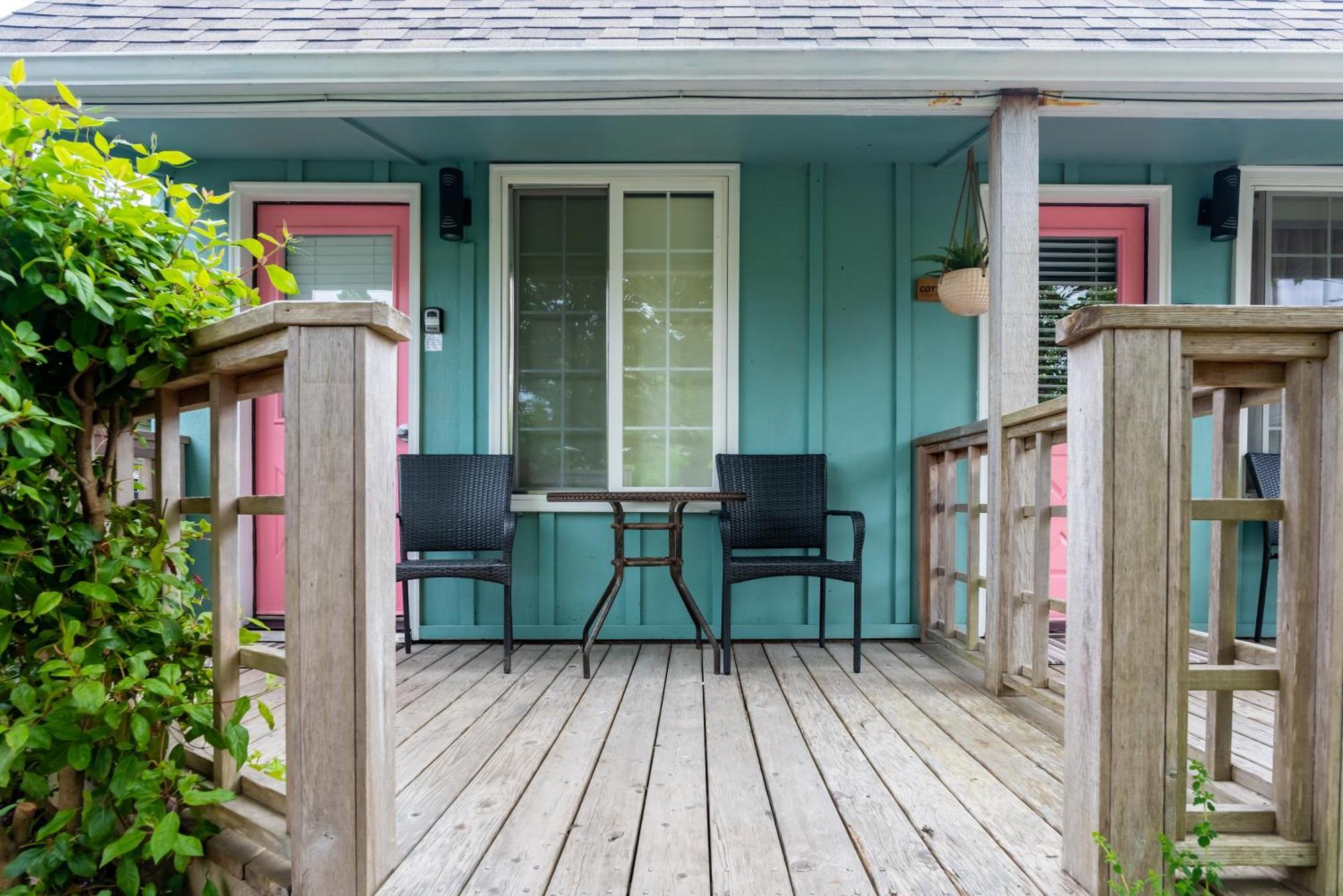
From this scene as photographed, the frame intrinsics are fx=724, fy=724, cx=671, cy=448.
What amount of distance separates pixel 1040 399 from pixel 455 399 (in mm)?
2550

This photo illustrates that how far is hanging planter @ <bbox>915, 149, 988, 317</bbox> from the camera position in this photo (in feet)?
8.96

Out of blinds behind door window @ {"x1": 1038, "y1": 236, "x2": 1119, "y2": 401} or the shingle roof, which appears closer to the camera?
the shingle roof

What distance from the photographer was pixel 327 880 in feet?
3.61

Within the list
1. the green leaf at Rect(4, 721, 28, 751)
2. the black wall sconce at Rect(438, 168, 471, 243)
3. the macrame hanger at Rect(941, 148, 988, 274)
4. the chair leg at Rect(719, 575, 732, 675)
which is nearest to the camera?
the green leaf at Rect(4, 721, 28, 751)

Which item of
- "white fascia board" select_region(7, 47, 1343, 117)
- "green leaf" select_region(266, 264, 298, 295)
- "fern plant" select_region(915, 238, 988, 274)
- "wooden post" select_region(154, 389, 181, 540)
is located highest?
"white fascia board" select_region(7, 47, 1343, 117)

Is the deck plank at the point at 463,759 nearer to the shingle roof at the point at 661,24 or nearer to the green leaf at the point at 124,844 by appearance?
the green leaf at the point at 124,844

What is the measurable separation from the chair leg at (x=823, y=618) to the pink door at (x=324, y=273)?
1.81 metres

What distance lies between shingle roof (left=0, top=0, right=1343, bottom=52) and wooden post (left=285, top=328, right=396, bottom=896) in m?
1.69

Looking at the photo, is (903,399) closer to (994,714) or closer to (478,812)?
(994,714)

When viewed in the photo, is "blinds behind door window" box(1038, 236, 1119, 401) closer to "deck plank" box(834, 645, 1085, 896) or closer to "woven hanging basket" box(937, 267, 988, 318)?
"woven hanging basket" box(937, 267, 988, 318)

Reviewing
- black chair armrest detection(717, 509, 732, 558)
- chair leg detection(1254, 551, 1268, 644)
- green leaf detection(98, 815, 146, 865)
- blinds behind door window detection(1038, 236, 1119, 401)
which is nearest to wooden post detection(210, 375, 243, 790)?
green leaf detection(98, 815, 146, 865)

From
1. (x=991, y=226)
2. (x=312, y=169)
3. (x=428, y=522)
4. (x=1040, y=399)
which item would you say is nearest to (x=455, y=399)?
(x=428, y=522)

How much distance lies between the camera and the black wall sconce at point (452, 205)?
10.0 ft

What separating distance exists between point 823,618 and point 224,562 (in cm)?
222
